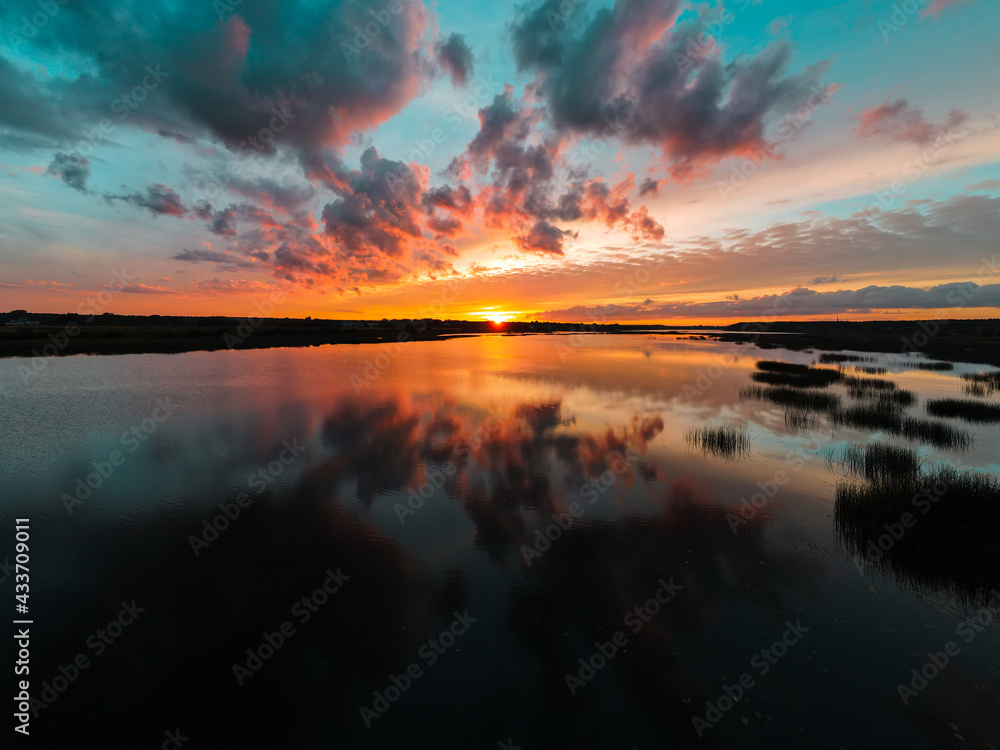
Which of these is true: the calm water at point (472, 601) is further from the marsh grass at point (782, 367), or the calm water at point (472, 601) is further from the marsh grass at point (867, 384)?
the marsh grass at point (782, 367)

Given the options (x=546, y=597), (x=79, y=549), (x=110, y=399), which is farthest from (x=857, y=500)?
(x=110, y=399)

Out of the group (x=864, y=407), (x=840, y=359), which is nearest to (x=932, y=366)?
(x=840, y=359)

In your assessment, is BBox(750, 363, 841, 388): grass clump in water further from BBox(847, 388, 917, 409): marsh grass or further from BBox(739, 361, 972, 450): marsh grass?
BBox(847, 388, 917, 409): marsh grass

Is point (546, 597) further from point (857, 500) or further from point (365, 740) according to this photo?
point (857, 500)

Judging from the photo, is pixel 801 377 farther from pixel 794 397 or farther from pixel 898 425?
pixel 898 425

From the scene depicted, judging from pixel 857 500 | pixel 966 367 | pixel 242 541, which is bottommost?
pixel 966 367

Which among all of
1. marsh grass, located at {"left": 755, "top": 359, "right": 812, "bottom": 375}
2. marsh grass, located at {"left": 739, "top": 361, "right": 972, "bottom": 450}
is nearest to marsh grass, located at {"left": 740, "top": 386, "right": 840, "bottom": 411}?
marsh grass, located at {"left": 739, "top": 361, "right": 972, "bottom": 450}
